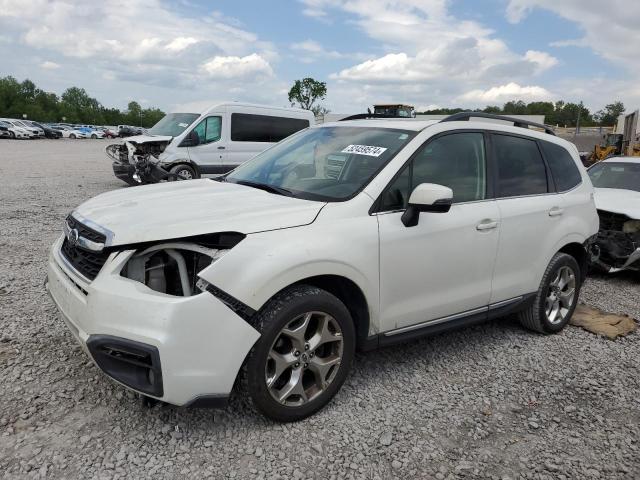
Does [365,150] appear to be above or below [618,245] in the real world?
above

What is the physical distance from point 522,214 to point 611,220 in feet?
10.3

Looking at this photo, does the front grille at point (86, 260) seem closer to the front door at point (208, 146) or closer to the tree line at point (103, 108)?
the front door at point (208, 146)

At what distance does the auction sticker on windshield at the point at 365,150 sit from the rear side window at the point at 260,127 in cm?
919

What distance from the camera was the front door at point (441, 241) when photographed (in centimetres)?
317

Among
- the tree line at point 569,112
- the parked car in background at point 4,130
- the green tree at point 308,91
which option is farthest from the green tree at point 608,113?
the parked car in background at point 4,130

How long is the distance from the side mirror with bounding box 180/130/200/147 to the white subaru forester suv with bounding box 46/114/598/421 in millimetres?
8205

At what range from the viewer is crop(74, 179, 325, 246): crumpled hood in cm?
263

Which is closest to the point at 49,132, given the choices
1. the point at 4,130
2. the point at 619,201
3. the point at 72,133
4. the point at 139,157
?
the point at 72,133

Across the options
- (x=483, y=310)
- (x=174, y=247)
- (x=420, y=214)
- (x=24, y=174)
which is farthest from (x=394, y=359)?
(x=24, y=174)

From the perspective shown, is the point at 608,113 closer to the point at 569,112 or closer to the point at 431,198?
the point at 569,112

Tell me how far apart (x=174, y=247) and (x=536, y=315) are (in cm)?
311

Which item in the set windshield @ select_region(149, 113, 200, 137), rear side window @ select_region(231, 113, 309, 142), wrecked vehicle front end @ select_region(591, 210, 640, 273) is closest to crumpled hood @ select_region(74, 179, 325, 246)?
wrecked vehicle front end @ select_region(591, 210, 640, 273)

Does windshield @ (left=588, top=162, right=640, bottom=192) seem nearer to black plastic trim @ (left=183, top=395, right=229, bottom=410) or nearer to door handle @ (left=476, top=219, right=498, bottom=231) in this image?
door handle @ (left=476, top=219, right=498, bottom=231)

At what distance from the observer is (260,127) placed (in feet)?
41.9
